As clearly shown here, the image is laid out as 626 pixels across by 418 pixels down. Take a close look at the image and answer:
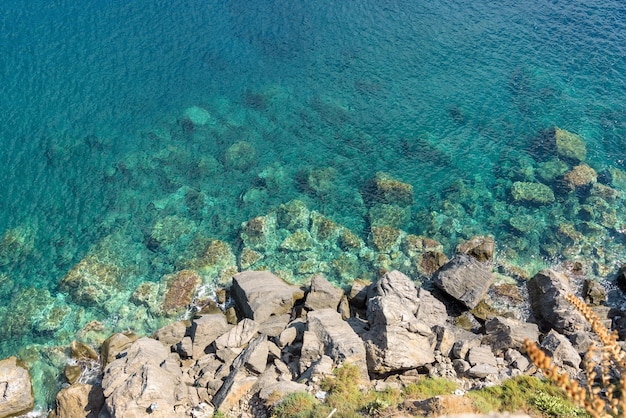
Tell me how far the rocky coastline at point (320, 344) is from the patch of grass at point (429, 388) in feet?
2.08

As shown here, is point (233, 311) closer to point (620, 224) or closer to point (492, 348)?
point (492, 348)

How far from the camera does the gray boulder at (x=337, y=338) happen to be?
91.6 feet

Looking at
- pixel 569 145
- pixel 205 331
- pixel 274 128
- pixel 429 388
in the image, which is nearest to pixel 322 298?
pixel 205 331

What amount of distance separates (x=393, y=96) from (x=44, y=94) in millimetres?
40136

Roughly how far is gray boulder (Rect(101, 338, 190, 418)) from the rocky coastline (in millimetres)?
68

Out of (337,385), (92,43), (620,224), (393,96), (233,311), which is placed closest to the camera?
(337,385)

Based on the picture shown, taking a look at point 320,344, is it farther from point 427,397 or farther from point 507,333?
point 507,333

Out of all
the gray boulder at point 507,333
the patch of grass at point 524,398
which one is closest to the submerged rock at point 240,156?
the gray boulder at point 507,333

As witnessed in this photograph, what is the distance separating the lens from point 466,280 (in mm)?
35719

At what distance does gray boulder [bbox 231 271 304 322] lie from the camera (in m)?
34.1

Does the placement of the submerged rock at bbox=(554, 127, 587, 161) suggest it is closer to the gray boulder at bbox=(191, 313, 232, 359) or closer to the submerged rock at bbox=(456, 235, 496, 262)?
the submerged rock at bbox=(456, 235, 496, 262)

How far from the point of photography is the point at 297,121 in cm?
5188

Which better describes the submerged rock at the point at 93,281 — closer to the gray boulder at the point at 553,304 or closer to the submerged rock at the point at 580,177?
the gray boulder at the point at 553,304

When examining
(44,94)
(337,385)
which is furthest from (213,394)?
(44,94)
